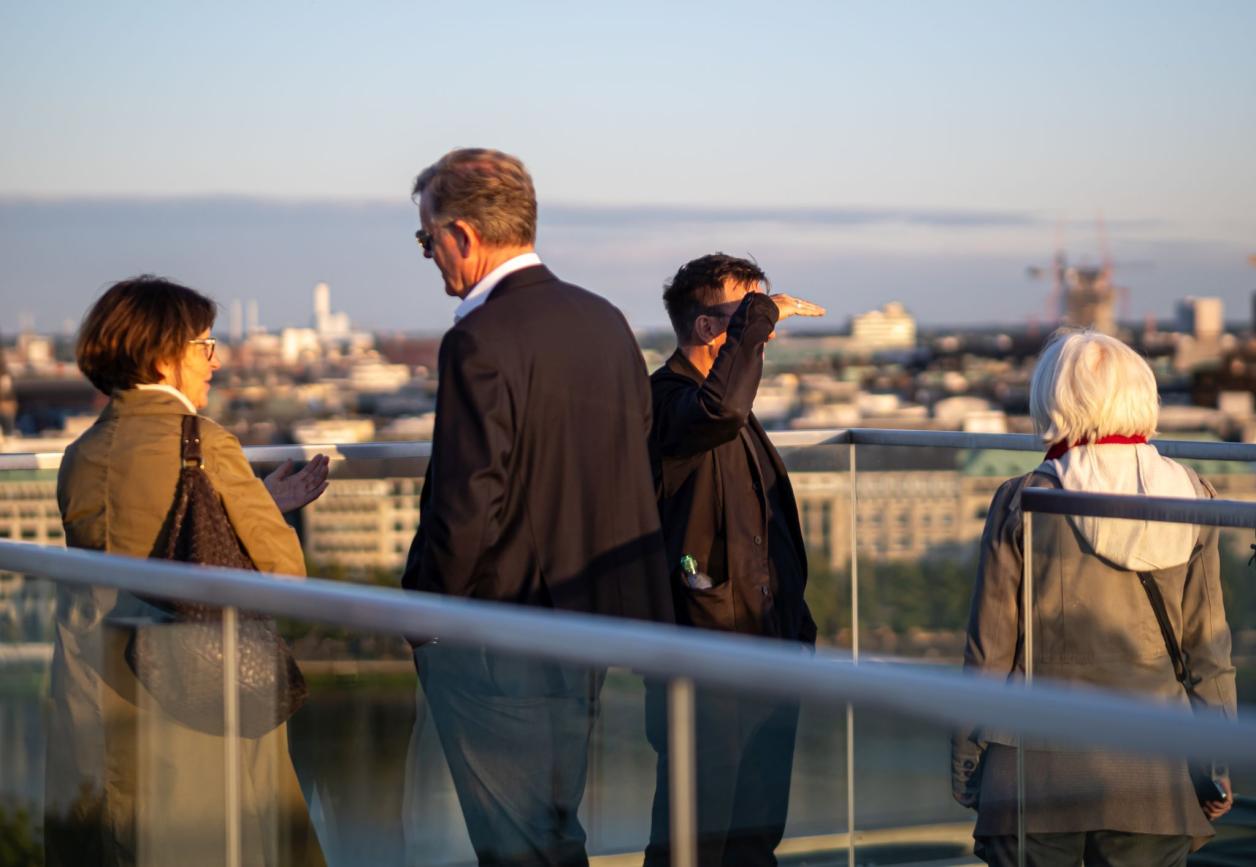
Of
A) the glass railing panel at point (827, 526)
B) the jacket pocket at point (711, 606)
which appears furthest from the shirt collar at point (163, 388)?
the glass railing panel at point (827, 526)

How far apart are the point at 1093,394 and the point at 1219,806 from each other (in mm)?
1227

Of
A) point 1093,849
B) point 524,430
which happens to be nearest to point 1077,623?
point 1093,849

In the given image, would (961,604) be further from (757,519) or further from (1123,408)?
(1123,408)

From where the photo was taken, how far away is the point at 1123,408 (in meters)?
3.73

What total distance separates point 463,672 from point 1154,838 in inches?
43.9

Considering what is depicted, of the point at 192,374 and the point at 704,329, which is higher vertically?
the point at 704,329

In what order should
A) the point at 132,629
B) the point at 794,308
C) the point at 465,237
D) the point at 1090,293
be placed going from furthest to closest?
the point at 1090,293 < the point at 794,308 < the point at 465,237 < the point at 132,629

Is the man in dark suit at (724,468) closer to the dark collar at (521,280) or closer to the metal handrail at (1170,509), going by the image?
the dark collar at (521,280)

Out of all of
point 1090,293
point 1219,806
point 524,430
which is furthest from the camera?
point 1090,293

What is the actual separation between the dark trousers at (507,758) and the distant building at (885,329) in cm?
10103

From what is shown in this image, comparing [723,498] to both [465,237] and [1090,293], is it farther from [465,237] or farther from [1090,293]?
[1090,293]

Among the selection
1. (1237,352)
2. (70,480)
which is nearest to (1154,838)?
(70,480)

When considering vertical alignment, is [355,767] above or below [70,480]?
below

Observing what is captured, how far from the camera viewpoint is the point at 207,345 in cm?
402
